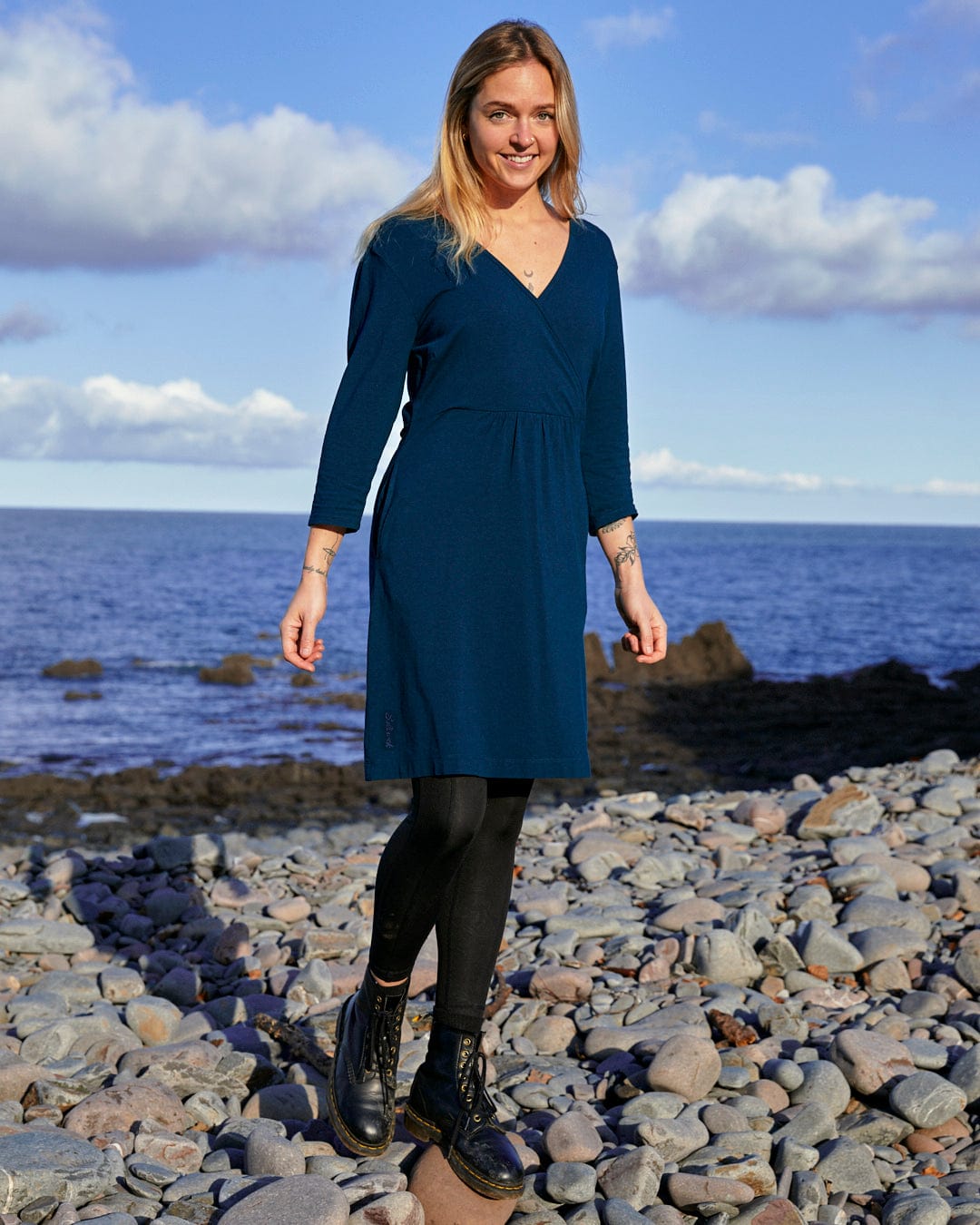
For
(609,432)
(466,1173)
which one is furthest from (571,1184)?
(609,432)

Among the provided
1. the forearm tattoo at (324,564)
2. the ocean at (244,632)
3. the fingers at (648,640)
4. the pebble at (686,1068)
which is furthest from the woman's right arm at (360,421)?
the ocean at (244,632)

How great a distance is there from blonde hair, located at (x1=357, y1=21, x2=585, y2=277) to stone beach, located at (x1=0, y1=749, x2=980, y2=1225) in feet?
6.44

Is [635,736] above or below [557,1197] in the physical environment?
below

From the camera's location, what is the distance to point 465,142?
2588 millimetres

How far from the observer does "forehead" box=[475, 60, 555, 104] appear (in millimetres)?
2473

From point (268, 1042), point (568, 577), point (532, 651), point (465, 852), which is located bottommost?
point (268, 1042)

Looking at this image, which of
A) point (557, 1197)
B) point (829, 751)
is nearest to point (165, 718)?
point (829, 751)

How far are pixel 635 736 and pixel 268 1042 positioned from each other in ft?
41.1

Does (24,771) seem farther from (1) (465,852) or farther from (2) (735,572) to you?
(2) (735,572)

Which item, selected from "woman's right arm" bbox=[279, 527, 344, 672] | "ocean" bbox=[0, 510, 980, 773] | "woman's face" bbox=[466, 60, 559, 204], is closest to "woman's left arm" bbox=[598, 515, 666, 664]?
"woman's right arm" bbox=[279, 527, 344, 672]

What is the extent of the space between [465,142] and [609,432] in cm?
70

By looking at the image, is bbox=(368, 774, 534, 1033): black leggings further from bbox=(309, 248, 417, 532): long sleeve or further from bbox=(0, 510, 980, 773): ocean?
bbox=(0, 510, 980, 773): ocean

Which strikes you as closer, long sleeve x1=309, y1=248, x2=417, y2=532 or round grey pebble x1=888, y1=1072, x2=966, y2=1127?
long sleeve x1=309, y1=248, x2=417, y2=532

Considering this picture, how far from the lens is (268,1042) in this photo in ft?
11.7
